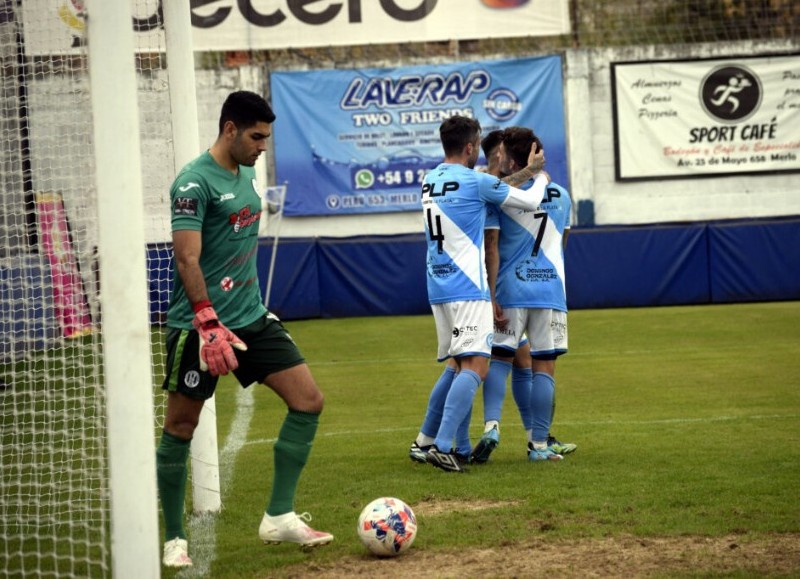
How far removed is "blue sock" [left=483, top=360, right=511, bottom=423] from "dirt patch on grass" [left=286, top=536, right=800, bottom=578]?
2.39m

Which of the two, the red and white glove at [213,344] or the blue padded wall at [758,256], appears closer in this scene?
the red and white glove at [213,344]

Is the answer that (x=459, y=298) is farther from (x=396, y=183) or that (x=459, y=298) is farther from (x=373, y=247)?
(x=396, y=183)

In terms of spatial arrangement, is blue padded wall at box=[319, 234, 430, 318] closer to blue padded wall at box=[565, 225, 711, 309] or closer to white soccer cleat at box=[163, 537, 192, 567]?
blue padded wall at box=[565, 225, 711, 309]

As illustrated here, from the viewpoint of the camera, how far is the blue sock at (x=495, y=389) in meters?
7.96

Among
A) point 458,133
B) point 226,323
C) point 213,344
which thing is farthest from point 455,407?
point 213,344

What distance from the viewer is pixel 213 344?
512cm

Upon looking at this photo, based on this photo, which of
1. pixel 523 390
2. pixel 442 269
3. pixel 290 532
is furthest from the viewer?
pixel 523 390

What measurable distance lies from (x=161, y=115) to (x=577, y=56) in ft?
40.3

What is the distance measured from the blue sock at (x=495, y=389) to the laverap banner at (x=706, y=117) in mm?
17562

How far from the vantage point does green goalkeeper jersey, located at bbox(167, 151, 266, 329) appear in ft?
17.5

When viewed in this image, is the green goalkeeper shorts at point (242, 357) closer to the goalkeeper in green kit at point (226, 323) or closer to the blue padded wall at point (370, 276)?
the goalkeeper in green kit at point (226, 323)

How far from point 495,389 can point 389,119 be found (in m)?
17.2

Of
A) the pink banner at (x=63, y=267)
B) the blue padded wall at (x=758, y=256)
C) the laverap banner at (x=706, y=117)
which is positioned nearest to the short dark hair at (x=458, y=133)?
the pink banner at (x=63, y=267)

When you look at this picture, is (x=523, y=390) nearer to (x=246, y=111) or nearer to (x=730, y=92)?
(x=246, y=111)
